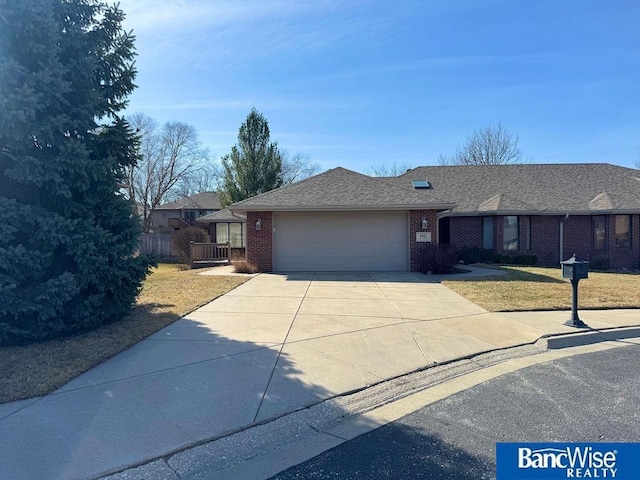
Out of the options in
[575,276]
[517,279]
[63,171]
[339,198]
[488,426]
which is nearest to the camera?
[488,426]

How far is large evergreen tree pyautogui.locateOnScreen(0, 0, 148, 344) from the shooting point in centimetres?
572

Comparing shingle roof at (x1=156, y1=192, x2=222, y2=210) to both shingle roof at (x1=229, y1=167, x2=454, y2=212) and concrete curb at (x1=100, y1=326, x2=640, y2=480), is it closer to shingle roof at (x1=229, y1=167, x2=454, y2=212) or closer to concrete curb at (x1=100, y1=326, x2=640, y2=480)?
shingle roof at (x1=229, y1=167, x2=454, y2=212)

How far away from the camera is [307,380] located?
4.80m

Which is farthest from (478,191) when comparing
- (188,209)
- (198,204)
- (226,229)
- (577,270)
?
(188,209)

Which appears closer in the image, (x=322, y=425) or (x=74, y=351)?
(x=322, y=425)

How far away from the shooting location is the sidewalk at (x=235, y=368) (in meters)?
3.43

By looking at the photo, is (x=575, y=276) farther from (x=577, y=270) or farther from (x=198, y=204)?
(x=198, y=204)

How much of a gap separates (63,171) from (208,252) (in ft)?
51.4

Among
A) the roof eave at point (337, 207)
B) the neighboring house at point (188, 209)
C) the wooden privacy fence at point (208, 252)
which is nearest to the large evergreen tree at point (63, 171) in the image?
the roof eave at point (337, 207)

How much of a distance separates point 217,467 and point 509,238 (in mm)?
19180

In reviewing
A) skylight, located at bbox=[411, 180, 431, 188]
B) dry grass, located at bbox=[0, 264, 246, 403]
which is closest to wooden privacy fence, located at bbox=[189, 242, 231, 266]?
skylight, located at bbox=[411, 180, 431, 188]

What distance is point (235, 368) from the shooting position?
5164mm

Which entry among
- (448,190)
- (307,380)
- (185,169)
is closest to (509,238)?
(448,190)

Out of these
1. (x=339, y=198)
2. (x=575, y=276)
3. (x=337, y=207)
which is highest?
(x=339, y=198)
